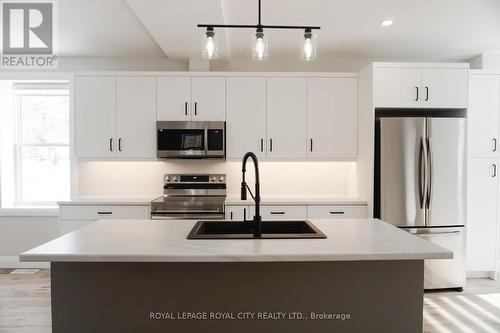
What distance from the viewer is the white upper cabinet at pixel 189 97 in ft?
12.4

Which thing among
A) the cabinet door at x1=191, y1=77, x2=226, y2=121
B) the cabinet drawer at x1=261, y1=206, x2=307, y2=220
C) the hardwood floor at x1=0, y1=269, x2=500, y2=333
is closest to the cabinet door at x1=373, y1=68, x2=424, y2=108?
the cabinet drawer at x1=261, y1=206, x2=307, y2=220

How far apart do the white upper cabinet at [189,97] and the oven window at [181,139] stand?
17cm

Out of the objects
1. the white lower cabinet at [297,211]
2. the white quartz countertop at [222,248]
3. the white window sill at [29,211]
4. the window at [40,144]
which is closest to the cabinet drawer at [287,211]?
the white lower cabinet at [297,211]

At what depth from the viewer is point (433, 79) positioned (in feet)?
11.2

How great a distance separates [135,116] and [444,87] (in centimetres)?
338

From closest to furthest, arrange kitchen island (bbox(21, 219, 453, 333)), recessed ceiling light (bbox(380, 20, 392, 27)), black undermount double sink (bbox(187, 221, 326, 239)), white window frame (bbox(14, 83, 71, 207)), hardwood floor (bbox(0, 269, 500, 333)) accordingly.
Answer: kitchen island (bbox(21, 219, 453, 333)) < black undermount double sink (bbox(187, 221, 326, 239)) < hardwood floor (bbox(0, 269, 500, 333)) < recessed ceiling light (bbox(380, 20, 392, 27)) < white window frame (bbox(14, 83, 71, 207))

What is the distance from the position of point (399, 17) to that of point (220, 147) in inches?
86.3

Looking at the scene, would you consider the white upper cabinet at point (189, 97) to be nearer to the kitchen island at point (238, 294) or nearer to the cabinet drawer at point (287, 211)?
the cabinet drawer at point (287, 211)

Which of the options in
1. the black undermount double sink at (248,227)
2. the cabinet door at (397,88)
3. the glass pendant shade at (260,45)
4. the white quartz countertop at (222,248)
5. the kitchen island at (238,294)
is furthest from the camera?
the cabinet door at (397,88)

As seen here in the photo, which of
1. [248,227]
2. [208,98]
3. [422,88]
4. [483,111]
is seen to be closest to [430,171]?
[422,88]

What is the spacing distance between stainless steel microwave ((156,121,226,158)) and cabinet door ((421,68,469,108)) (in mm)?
2207

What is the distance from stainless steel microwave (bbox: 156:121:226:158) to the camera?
12.2 ft

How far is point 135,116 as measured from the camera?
3.79m

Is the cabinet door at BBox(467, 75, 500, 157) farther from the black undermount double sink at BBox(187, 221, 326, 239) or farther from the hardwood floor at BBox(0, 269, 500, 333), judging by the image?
the black undermount double sink at BBox(187, 221, 326, 239)
